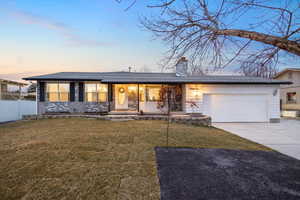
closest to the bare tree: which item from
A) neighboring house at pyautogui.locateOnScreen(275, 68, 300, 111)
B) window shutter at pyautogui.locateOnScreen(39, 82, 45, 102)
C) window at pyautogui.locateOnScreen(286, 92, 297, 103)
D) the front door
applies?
the front door

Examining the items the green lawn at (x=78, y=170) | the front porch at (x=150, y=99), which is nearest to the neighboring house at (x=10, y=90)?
the front porch at (x=150, y=99)

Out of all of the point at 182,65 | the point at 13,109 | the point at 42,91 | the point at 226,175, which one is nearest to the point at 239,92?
the point at 182,65

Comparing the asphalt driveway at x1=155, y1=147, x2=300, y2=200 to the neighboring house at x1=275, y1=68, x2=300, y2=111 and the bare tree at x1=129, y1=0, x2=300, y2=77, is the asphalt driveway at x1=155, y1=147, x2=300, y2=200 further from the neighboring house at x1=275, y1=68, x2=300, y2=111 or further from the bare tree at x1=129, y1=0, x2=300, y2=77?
the neighboring house at x1=275, y1=68, x2=300, y2=111

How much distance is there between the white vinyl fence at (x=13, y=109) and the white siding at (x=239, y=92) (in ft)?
45.3

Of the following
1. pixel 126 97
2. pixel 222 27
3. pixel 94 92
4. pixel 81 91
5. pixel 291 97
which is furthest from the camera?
pixel 291 97

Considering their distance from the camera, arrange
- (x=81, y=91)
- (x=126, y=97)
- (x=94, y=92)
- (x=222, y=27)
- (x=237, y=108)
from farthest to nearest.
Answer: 1. (x=126, y=97)
2. (x=94, y=92)
3. (x=81, y=91)
4. (x=237, y=108)
5. (x=222, y=27)

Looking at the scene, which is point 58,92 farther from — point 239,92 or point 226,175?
point 239,92

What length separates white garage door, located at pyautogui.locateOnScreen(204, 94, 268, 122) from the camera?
33.4 feet

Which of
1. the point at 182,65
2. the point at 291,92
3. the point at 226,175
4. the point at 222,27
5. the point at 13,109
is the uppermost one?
the point at 182,65

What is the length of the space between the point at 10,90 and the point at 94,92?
352 inches

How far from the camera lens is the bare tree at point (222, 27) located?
261 cm

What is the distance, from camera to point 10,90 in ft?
42.2

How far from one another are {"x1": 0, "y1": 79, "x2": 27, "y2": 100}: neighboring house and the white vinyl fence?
162 centimetres

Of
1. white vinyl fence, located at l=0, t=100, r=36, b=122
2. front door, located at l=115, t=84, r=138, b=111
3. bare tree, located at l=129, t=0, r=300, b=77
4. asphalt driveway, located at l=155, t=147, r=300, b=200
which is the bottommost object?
asphalt driveway, located at l=155, t=147, r=300, b=200
